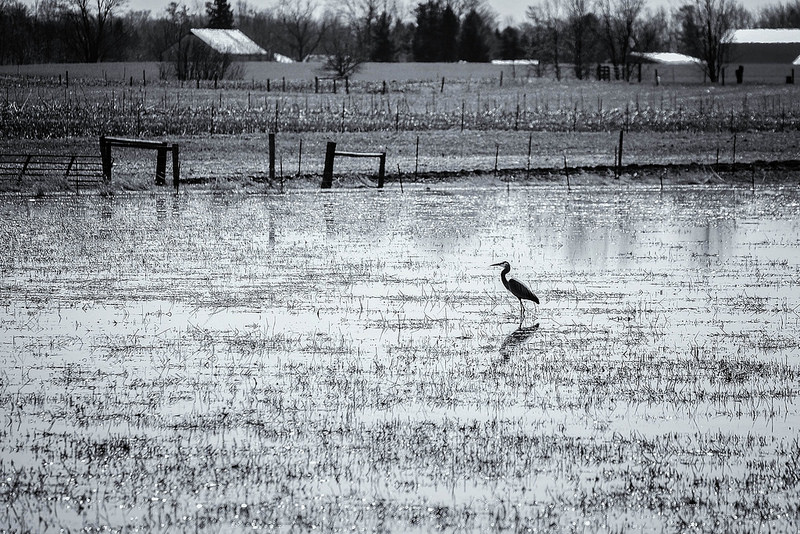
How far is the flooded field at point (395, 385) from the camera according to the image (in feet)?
24.3

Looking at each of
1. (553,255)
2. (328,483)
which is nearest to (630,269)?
(553,255)

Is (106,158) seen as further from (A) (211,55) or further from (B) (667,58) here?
(B) (667,58)

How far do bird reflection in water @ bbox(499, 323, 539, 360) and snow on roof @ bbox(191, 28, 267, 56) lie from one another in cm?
9893

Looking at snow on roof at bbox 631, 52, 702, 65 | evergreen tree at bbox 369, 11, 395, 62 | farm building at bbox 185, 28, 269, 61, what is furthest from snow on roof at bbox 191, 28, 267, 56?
snow on roof at bbox 631, 52, 702, 65

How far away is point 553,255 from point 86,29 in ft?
317

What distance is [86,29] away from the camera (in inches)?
4252

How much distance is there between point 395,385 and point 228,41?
108098 mm

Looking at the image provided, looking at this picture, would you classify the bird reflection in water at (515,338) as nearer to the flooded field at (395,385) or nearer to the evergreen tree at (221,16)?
the flooded field at (395,385)

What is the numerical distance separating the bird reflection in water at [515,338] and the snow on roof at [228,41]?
98.9m

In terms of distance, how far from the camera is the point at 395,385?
10.4 metres

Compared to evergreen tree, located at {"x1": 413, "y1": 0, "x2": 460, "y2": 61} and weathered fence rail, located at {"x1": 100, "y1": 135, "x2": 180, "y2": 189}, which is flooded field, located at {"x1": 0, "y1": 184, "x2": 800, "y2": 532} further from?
evergreen tree, located at {"x1": 413, "y1": 0, "x2": 460, "y2": 61}

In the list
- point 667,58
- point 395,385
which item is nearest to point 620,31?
point 667,58

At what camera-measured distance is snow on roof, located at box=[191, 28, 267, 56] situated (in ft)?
363

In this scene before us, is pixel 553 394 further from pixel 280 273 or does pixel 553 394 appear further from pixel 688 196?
pixel 688 196
